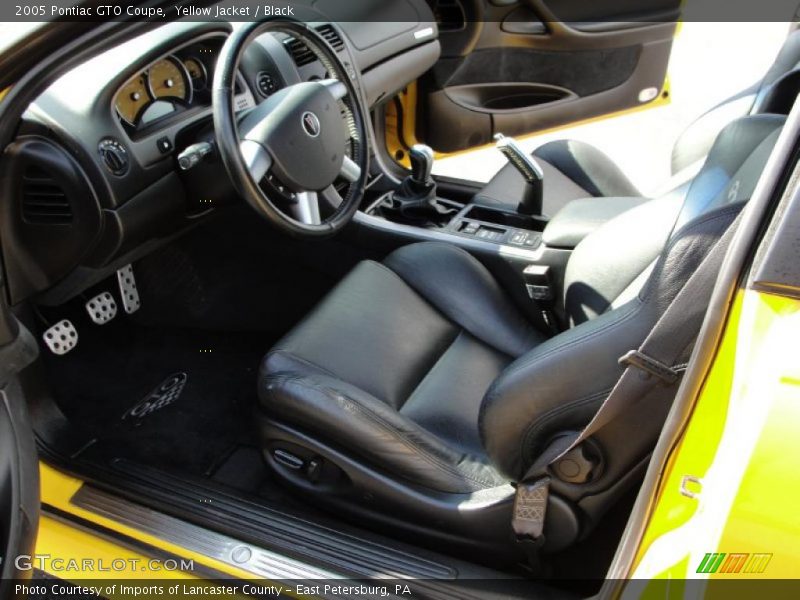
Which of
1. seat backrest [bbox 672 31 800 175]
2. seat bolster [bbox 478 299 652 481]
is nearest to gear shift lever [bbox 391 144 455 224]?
seat backrest [bbox 672 31 800 175]

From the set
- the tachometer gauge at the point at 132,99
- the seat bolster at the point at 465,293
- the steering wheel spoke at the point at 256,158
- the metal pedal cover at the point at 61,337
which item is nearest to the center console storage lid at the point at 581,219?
the seat bolster at the point at 465,293

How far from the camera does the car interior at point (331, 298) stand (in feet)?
3.75

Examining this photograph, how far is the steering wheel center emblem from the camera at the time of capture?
160cm

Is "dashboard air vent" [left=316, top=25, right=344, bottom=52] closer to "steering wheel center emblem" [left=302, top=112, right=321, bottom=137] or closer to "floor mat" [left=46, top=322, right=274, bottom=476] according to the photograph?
"steering wheel center emblem" [left=302, top=112, right=321, bottom=137]

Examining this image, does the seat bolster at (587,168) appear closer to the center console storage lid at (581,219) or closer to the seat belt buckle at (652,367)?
the center console storage lid at (581,219)

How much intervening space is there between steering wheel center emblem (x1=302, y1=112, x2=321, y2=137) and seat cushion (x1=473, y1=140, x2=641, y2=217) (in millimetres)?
699

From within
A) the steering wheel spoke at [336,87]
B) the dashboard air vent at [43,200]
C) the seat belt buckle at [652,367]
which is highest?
the steering wheel spoke at [336,87]

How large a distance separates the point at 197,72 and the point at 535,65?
59.0 inches

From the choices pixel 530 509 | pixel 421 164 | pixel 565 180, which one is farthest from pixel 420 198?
pixel 530 509

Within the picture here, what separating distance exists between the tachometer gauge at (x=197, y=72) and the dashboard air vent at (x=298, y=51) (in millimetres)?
349

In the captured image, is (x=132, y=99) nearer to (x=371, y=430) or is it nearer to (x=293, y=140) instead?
(x=293, y=140)

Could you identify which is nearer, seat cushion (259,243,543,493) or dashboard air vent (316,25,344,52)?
seat cushion (259,243,543,493)

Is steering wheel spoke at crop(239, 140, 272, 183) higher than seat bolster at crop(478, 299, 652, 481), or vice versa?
steering wheel spoke at crop(239, 140, 272, 183)

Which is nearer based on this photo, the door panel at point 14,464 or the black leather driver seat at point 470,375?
the black leather driver seat at point 470,375
